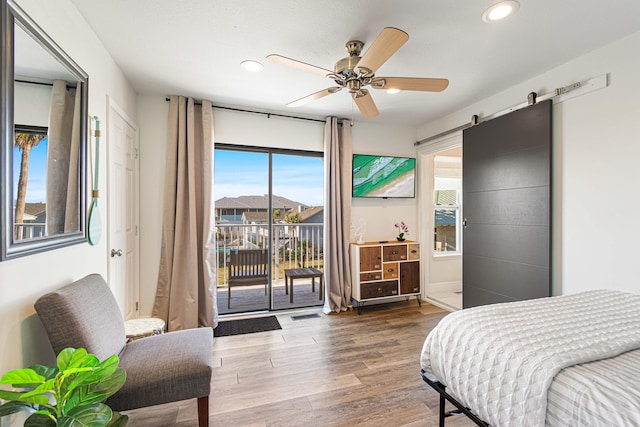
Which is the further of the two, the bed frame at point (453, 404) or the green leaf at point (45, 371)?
the bed frame at point (453, 404)

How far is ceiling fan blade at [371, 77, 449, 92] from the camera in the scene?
6.59 ft

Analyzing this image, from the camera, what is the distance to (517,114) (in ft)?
9.19

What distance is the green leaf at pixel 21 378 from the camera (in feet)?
2.66

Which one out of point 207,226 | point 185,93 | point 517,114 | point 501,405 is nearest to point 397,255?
point 517,114

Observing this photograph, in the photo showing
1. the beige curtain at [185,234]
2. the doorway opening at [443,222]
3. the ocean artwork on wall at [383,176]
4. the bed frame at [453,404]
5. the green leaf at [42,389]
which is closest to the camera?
the green leaf at [42,389]

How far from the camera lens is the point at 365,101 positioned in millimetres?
2383

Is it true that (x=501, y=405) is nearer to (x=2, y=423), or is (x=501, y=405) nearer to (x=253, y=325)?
(x=2, y=423)

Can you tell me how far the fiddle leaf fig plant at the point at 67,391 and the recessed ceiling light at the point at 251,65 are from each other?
7.44 ft

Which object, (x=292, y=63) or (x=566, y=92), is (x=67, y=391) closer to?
(x=292, y=63)

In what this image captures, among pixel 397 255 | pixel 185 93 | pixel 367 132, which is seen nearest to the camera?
pixel 185 93

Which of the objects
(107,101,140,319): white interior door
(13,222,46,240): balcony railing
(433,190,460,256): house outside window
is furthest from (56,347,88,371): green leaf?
(433,190,460,256): house outside window

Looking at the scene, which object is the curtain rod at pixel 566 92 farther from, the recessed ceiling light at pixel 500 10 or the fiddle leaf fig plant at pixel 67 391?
the fiddle leaf fig plant at pixel 67 391

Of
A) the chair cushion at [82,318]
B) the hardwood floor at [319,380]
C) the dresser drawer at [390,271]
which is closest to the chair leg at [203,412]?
the hardwood floor at [319,380]

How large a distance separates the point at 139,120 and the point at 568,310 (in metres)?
4.02
